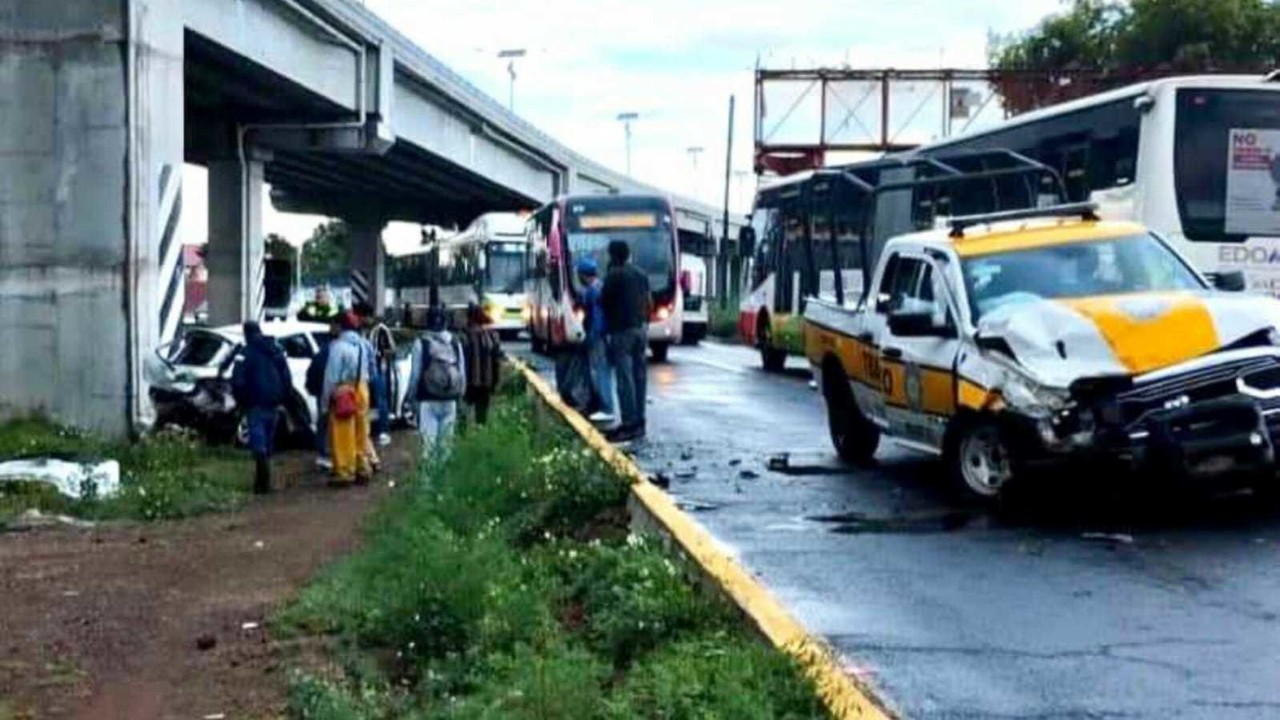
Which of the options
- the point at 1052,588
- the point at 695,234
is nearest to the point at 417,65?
the point at 1052,588

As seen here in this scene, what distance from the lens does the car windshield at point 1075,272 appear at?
1378cm

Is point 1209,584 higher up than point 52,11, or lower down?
lower down

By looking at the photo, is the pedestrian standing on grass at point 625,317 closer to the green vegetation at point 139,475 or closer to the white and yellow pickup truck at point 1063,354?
the white and yellow pickup truck at point 1063,354

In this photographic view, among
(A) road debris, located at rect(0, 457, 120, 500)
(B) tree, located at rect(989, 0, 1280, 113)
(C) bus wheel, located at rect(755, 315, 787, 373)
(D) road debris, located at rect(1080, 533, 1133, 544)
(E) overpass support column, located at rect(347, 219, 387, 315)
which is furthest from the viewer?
(E) overpass support column, located at rect(347, 219, 387, 315)

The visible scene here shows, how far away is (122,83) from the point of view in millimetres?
22609

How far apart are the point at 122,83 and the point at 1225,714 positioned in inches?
684

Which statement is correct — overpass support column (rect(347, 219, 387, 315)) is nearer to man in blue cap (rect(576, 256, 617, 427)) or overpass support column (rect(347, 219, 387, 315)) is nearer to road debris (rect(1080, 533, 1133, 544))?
man in blue cap (rect(576, 256, 617, 427))

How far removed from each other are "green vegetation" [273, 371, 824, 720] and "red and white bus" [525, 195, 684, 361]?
81.1ft

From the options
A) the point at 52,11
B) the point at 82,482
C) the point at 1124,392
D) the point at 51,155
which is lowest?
the point at 82,482

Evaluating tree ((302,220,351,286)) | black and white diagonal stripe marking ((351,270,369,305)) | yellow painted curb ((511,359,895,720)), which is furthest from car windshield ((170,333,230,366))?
tree ((302,220,351,286))

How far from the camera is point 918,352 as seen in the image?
1444cm

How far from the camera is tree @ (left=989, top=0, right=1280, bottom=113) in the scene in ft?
169

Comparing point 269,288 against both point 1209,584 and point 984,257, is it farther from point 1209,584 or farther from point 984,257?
A: point 1209,584

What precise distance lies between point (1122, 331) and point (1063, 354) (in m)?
0.39
